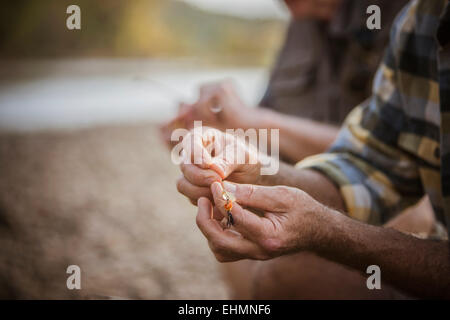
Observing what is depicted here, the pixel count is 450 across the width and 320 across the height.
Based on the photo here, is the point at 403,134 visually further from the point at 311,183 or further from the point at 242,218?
the point at 242,218

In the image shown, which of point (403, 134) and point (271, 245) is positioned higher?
point (403, 134)

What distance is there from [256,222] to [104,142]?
3877 mm

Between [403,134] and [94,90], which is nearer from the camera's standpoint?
[403,134]

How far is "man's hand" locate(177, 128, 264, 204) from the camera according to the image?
77 cm

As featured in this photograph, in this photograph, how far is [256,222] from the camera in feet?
2.44

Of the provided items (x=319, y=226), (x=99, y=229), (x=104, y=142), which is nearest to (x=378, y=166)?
(x=319, y=226)

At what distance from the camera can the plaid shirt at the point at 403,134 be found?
98 centimetres

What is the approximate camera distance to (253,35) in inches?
271

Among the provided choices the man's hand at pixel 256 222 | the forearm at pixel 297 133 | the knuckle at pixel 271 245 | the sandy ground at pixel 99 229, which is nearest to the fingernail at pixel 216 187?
the man's hand at pixel 256 222

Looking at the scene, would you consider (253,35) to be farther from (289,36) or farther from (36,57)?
(289,36)

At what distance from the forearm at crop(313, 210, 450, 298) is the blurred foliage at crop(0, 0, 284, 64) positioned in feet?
16.3

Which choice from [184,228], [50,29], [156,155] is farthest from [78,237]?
[50,29]

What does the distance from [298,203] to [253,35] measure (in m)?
6.49
